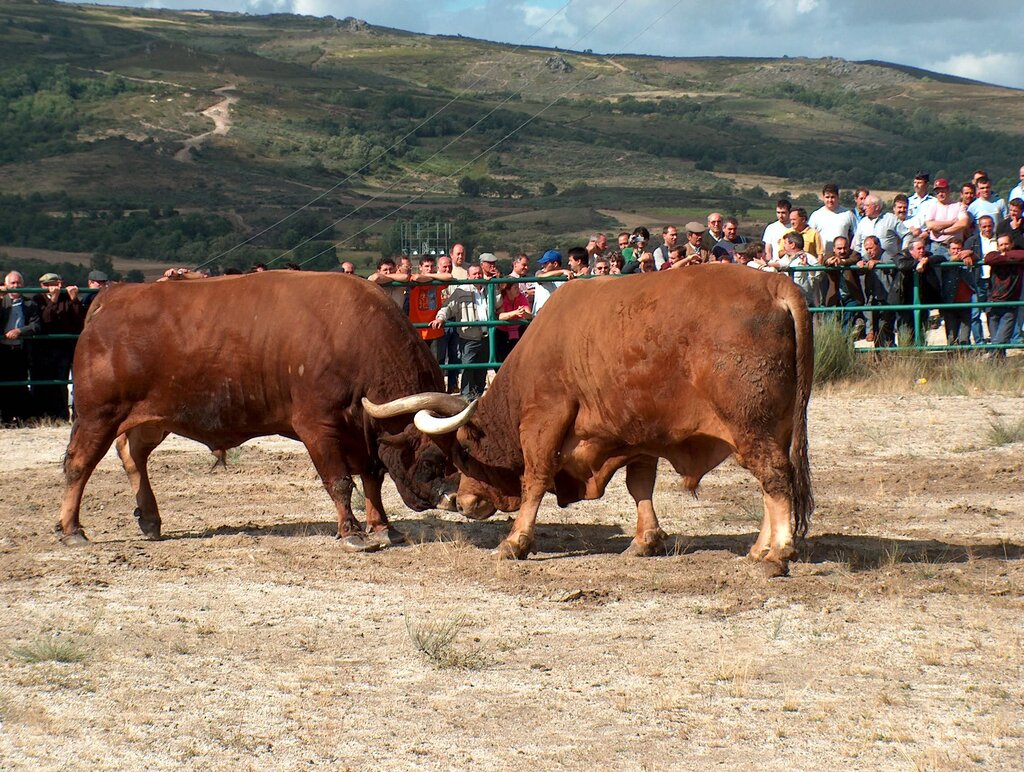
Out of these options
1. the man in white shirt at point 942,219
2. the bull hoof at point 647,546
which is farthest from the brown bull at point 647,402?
the man in white shirt at point 942,219

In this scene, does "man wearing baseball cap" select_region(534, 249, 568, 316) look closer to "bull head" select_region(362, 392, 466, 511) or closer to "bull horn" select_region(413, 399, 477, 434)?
"bull head" select_region(362, 392, 466, 511)

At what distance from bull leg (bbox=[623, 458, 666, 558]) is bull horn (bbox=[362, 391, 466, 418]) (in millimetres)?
1113

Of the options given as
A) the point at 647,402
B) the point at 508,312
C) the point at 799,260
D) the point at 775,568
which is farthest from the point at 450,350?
the point at 775,568

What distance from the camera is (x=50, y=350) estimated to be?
1459 centimetres

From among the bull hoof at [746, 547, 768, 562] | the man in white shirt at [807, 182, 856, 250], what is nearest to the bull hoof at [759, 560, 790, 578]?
the bull hoof at [746, 547, 768, 562]

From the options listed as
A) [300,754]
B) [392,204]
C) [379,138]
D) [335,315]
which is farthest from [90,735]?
[379,138]

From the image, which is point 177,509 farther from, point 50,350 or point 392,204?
point 392,204

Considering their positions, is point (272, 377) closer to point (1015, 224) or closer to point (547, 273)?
point (547, 273)

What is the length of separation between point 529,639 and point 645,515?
6.75 ft

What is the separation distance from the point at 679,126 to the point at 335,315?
94.3 metres

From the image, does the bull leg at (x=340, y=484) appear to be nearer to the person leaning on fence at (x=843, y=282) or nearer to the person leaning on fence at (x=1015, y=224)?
the person leaning on fence at (x=843, y=282)

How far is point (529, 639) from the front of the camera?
6.38 meters

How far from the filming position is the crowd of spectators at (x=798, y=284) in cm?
1427

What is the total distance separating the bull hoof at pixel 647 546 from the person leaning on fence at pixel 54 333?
26.5ft
